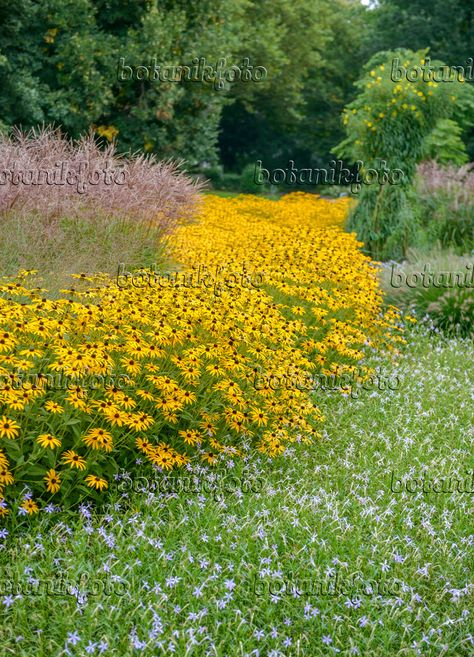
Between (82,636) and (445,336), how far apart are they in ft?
23.0

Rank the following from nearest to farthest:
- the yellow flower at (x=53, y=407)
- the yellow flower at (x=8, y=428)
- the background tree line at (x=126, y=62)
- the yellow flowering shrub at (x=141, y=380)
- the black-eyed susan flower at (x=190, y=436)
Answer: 1. the yellow flower at (x=8, y=428)
2. the yellow flower at (x=53, y=407)
3. the yellow flowering shrub at (x=141, y=380)
4. the black-eyed susan flower at (x=190, y=436)
5. the background tree line at (x=126, y=62)

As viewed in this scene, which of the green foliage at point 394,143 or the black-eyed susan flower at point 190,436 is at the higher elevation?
the green foliage at point 394,143

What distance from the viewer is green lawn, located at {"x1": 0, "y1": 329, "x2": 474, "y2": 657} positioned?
3133mm

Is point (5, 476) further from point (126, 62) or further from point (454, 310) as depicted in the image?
point (126, 62)

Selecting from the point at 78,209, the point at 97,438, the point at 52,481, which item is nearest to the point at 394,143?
the point at 78,209

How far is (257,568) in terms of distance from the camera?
11.8ft

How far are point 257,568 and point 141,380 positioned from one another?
5.28 ft

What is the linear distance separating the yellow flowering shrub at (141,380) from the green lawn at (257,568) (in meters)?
0.22

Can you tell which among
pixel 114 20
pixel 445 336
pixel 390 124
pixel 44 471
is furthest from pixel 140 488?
pixel 114 20

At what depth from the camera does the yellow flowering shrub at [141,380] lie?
3.95 meters

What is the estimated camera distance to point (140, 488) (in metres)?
4.36

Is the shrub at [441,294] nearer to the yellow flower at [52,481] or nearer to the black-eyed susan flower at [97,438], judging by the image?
the black-eyed susan flower at [97,438]

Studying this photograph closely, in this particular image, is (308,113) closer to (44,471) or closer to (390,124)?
(390,124)

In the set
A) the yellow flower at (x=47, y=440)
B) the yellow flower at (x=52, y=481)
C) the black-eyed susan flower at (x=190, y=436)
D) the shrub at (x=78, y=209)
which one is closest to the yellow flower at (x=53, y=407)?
the yellow flower at (x=47, y=440)
